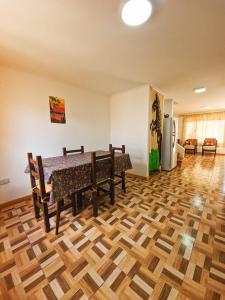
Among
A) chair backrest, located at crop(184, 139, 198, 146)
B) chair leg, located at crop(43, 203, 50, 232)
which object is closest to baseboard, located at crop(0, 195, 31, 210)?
chair leg, located at crop(43, 203, 50, 232)

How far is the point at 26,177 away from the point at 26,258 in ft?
5.06

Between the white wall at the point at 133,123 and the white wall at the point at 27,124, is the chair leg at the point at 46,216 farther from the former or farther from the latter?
the white wall at the point at 133,123

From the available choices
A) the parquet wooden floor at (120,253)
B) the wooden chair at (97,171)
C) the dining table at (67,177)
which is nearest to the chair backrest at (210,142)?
the parquet wooden floor at (120,253)

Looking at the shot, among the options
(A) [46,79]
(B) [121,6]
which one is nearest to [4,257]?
(B) [121,6]

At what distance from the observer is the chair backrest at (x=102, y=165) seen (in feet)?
6.28

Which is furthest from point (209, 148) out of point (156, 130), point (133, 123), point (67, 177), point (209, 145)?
point (67, 177)

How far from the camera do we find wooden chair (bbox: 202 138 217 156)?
22.6 ft

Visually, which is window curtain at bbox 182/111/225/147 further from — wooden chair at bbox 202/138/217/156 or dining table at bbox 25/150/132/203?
dining table at bbox 25/150/132/203

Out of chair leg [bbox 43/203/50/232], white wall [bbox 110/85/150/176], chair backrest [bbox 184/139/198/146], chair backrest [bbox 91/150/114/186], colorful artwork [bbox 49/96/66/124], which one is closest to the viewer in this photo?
chair leg [bbox 43/203/50/232]

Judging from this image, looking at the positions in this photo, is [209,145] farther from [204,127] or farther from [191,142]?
[204,127]

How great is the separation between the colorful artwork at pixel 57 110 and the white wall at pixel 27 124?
0.08 m

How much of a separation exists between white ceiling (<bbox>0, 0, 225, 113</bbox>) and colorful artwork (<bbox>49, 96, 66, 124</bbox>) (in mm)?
466

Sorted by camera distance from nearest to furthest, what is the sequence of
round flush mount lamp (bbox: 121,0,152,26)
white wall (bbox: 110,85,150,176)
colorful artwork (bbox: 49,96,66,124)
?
round flush mount lamp (bbox: 121,0,152,26)
colorful artwork (bbox: 49,96,66,124)
white wall (bbox: 110,85,150,176)

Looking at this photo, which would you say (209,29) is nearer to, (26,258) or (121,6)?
(121,6)
